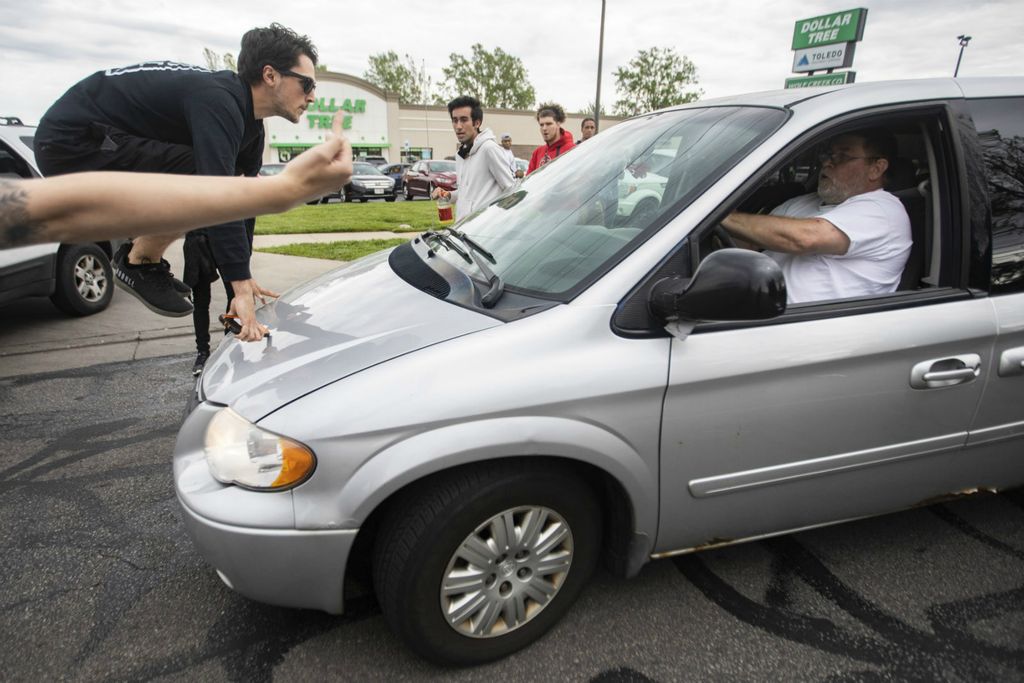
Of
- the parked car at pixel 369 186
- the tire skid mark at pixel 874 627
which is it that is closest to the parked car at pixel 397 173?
the parked car at pixel 369 186

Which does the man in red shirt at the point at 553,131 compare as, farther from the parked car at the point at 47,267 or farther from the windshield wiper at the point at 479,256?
the parked car at the point at 47,267

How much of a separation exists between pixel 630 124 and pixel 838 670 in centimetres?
217

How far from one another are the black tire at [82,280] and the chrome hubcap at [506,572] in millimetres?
5331

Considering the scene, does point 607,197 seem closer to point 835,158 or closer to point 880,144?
point 835,158

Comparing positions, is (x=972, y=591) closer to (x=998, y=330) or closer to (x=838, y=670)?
(x=838, y=670)

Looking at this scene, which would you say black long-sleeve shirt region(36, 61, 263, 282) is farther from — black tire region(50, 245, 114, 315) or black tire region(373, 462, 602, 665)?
black tire region(50, 245, 114, 315)

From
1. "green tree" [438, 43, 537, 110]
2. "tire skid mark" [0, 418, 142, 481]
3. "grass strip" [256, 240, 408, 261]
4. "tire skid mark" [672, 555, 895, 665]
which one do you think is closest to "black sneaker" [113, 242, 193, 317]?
"tire skid mark" [0, 418, 142, 481]

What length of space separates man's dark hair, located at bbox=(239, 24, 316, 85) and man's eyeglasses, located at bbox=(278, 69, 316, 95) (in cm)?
1

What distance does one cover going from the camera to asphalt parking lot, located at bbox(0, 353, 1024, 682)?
71.9 inches

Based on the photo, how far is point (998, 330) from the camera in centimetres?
200

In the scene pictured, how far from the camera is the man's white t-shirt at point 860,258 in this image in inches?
83.4

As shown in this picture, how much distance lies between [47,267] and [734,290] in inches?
227

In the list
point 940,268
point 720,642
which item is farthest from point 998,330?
point 720,642

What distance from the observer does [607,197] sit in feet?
7.34
